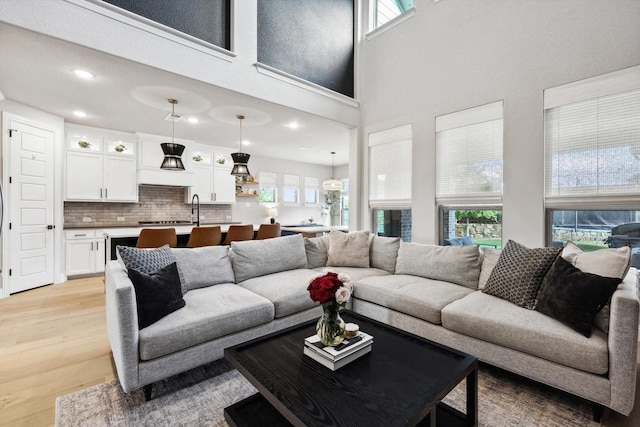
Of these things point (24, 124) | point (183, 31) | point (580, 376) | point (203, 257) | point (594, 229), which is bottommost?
point (580, 376)

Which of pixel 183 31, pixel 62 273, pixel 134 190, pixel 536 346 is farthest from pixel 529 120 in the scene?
pixel 62 273

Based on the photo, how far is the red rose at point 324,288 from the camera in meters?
1.51

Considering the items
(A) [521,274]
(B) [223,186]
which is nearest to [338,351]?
(A) [521,274]

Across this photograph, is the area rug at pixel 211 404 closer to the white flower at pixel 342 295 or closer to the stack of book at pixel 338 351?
the stack of book at pixel 338 351

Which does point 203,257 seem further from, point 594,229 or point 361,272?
point 594,229

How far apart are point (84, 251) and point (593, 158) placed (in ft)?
23.0

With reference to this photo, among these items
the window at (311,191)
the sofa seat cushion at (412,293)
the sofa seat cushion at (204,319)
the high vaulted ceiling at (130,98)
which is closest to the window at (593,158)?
the sofa seat cushion at (412,293)

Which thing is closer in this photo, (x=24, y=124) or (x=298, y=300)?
(x=298, y=300)

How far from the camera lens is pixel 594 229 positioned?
9.50 ft

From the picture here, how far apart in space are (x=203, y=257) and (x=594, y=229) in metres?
3.80

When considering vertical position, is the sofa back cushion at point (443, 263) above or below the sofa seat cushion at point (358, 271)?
above

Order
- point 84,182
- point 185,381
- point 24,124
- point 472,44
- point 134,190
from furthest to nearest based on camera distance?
point 134,190
point 84,182
point 24,124
point 472,44
point 185,381

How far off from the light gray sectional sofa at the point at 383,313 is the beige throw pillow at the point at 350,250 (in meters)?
0.01

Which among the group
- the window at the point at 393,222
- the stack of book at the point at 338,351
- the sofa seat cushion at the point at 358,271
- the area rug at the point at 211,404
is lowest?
the area rug at the point at 211,404
